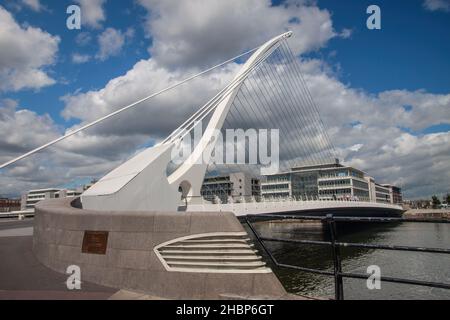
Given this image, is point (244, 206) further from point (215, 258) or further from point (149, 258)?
point (215, 258)

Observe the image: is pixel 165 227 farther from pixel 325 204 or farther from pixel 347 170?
pixel 347 170

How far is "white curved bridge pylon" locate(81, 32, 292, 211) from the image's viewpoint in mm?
12938

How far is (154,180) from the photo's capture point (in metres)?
15.6

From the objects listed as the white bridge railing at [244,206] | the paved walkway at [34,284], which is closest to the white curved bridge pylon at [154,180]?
the white bridge railing at [244,206]

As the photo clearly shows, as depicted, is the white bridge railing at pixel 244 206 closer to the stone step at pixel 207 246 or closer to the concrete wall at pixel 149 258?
the concrete wall at pixel 149 258

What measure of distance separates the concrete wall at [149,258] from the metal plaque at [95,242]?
71mm

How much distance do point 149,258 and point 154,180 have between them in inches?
438

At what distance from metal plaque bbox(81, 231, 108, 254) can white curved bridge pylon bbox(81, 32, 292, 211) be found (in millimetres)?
6582

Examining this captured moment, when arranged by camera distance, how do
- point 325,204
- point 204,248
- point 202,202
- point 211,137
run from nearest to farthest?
1. point 204,248
2. point 202,202
3. point 211,137
4. point 325,204

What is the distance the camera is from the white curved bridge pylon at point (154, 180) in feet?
42.4

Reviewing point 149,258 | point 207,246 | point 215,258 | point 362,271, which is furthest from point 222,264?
point 362,271

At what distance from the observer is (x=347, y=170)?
7456 cm
